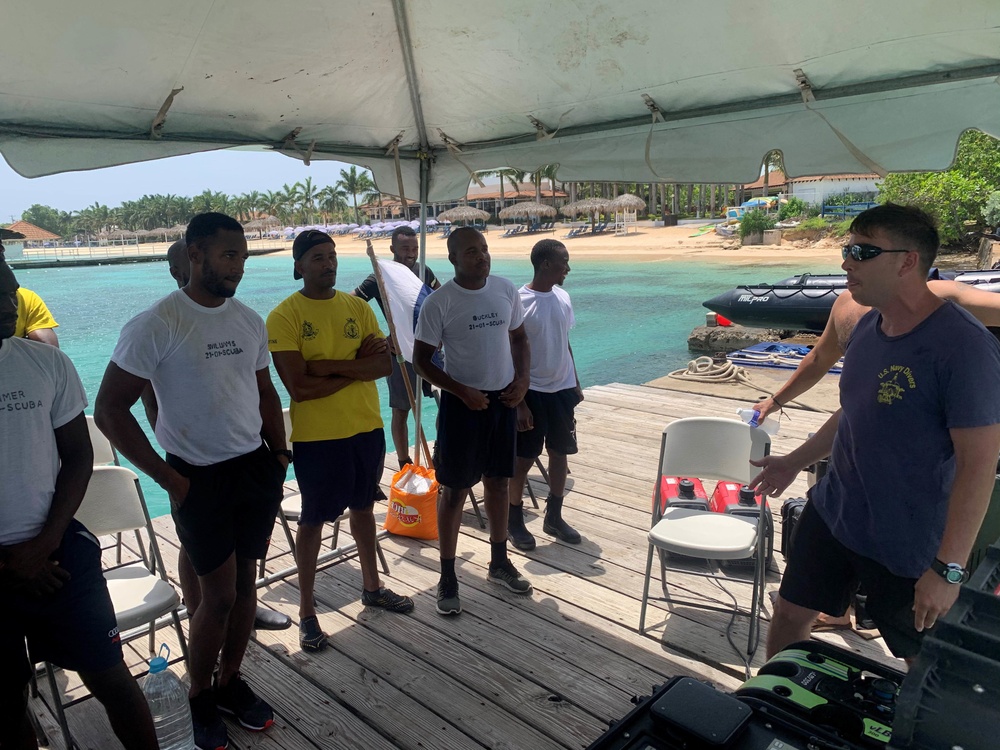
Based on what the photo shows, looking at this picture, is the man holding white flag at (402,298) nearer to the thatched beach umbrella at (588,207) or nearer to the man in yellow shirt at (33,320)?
the man in yellow shirt at (33,320)

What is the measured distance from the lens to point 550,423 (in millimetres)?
3936

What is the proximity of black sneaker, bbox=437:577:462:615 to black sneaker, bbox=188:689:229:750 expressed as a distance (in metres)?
1.08

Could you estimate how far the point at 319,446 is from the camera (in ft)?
9.12

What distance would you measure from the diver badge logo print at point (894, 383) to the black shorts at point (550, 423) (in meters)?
2.19

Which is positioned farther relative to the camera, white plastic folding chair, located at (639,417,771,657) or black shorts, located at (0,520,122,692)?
white plastic folding chair, located at (639,417,771,657)

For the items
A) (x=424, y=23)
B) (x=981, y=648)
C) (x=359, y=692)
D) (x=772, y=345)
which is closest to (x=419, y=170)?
(x=424, y=23)

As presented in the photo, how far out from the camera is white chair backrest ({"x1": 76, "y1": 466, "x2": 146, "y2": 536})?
105 inches

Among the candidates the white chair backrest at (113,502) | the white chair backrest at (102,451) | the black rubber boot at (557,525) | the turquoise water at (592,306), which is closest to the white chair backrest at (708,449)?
the black rubber boot at (557,525)

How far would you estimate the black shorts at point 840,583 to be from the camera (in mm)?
1877

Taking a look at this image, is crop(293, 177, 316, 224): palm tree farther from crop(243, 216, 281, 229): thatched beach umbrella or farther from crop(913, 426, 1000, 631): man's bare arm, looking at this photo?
crop(913, 426, 1000, 631): man's bare arm

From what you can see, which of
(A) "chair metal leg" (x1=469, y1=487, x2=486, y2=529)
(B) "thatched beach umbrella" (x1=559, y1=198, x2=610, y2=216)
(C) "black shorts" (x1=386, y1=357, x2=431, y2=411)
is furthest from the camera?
(B) "thatched beach umbrella" (x1=559, y1=198, x2=610, y2=216)

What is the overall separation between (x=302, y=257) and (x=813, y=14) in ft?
6.98

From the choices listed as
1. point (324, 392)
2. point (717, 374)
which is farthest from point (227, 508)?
point (717, 374)

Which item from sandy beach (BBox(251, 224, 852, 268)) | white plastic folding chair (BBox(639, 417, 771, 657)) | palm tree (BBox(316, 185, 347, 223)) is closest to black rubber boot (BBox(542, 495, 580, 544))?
white plastic folding chair (BBox(639, 417, 771, 657))
